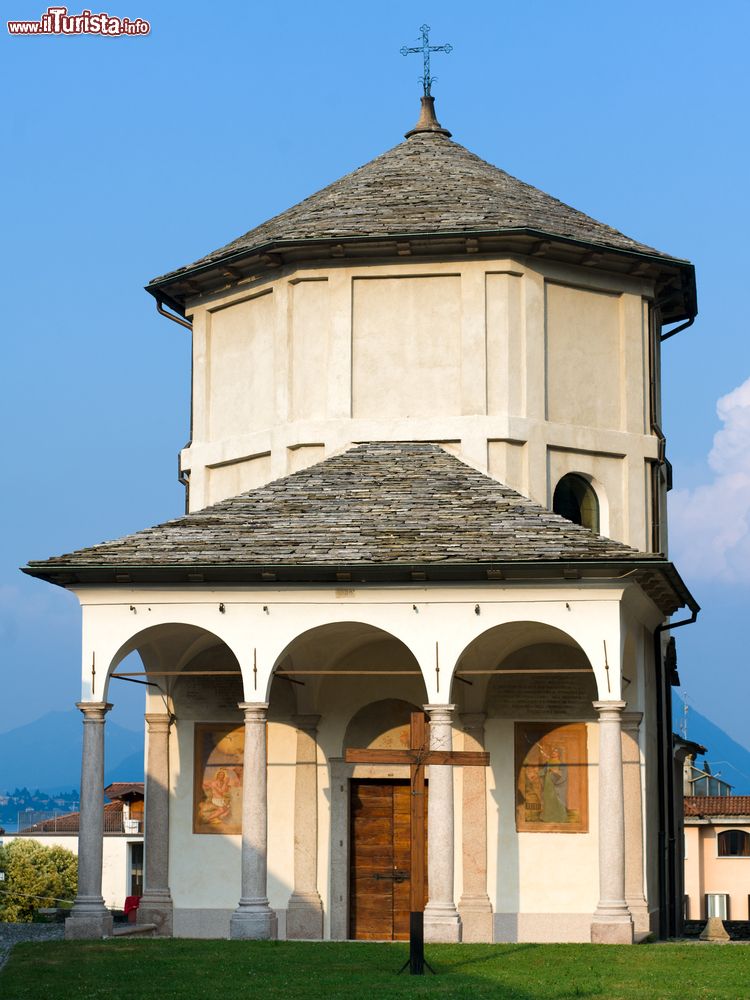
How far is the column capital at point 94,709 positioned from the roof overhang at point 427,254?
340 inches

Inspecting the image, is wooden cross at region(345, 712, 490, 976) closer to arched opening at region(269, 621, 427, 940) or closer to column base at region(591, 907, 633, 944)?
column base at region(591, 907, 633, 944)

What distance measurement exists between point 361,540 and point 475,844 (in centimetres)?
532

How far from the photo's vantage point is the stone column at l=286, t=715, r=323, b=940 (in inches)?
1081

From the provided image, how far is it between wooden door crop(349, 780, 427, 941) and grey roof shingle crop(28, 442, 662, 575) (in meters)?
4.87

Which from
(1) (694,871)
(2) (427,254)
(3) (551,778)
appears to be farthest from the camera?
(1) (694,871)

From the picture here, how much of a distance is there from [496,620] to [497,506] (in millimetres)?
2190

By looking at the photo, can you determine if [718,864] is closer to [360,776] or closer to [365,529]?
[360,776]

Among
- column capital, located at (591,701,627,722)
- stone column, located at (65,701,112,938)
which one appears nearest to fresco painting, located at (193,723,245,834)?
stone column, located at (65,701,112,938)

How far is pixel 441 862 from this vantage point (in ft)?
78.3

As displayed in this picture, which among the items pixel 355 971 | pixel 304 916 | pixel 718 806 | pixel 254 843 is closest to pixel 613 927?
pixel 355 971

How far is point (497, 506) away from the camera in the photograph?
85.8 feet

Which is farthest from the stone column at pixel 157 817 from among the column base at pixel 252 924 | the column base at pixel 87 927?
the column base at pixel 252 924

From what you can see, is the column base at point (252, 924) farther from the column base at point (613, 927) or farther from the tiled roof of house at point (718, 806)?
the tiled roof of house at point (718, 806)

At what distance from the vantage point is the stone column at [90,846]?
2428 centimetres
